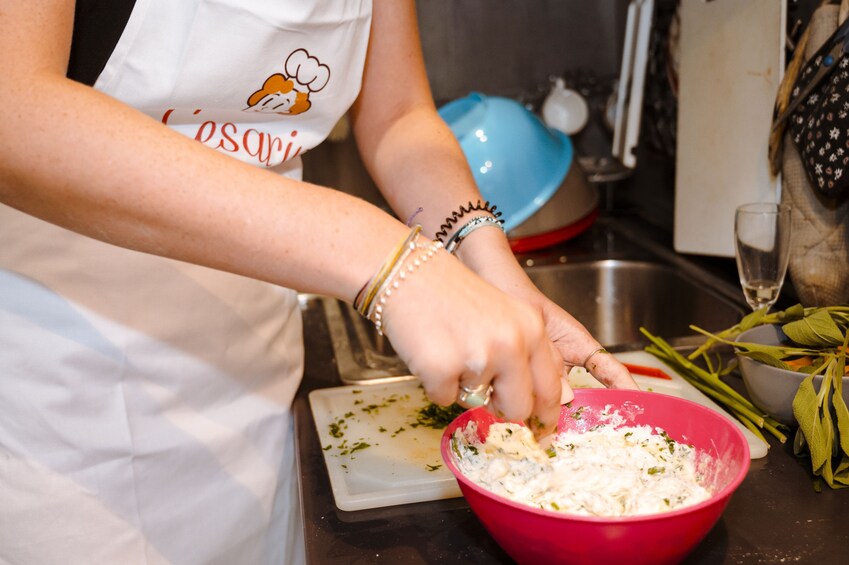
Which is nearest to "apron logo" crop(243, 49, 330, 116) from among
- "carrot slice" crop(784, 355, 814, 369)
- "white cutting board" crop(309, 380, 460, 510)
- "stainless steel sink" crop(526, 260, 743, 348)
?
"white cutting board" crop(309, 380, 460, 510)

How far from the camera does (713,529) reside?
77 cm

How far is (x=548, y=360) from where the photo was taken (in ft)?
2.09

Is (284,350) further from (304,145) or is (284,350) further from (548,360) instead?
(548,360)

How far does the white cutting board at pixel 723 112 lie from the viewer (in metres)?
1.29

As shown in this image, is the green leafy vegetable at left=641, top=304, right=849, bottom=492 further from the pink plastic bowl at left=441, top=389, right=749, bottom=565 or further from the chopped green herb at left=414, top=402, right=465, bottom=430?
the chopped green herb at left=414, top=402, right=465, bottom=430

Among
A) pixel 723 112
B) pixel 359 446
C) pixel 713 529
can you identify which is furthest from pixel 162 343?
pixel 723 112

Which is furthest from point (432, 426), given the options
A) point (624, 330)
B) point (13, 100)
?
point (624, 330)

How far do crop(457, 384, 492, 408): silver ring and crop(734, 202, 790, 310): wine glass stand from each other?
0.69 m

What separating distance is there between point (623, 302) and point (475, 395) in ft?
3.64

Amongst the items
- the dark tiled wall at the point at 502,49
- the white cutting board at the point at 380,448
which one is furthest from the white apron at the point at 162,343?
the dark tiled wall at the point at 502,49

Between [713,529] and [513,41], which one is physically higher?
[513,41]

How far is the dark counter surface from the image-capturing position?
29.0 inches

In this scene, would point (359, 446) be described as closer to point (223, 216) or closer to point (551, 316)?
point (551, 316)

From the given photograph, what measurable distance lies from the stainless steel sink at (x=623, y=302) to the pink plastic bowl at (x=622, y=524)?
0.66m
